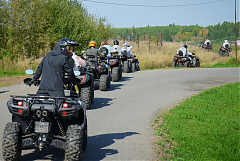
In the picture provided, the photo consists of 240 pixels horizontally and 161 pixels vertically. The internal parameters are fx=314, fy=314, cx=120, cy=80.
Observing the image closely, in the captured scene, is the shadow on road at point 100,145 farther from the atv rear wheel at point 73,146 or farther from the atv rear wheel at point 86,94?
the atv rear wheel at point 86,94

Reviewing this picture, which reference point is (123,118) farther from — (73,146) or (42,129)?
(42,129)

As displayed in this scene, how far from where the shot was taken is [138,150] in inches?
228

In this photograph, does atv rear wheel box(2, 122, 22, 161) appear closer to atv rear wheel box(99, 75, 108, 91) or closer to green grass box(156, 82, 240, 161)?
green grass box(156, 82, 240, 161)

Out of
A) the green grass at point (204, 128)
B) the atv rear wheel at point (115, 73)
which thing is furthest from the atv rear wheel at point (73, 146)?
the atv rear wheel at point (115, 73)

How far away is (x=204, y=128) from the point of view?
24.8 feet

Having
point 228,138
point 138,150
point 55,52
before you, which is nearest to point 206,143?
point 228,138

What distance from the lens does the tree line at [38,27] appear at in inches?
927

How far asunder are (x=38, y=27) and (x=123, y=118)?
62.4 ft

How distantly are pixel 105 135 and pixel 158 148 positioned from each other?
130 centimetres

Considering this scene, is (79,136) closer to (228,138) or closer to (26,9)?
(228,138)

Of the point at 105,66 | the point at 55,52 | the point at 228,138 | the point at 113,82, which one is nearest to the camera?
the point at 55,52

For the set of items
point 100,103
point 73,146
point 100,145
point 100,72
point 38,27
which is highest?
point 38,27

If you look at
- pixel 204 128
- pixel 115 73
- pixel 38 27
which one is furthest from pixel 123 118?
pixel 38 27

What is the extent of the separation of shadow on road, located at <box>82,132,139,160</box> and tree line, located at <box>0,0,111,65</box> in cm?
1821
